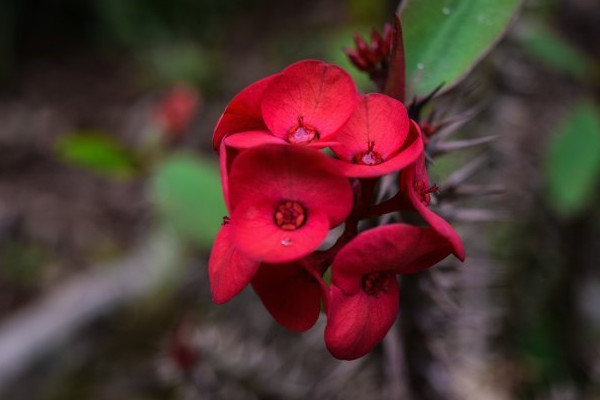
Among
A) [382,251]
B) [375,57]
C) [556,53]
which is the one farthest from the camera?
[556,53]

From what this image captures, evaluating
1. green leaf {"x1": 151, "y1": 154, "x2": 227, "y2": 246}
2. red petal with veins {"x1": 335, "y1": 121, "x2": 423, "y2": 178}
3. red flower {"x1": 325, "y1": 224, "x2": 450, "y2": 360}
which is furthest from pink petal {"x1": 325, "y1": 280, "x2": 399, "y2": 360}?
green leaf {"x1": 151, "y1": 154, "x2": 227, "y2": 246}

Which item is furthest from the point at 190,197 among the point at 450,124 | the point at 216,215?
the point at 450,124

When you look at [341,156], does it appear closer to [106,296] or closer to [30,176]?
[106,296]

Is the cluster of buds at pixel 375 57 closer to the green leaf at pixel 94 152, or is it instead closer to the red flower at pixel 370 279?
the red flower at pixel 370 279

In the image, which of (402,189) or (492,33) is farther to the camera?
(492,33)

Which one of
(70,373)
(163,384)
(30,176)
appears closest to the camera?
(163,384)

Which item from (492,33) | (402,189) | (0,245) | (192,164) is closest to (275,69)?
(0,245)

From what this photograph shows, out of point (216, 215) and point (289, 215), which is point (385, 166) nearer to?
point (289, 215)
